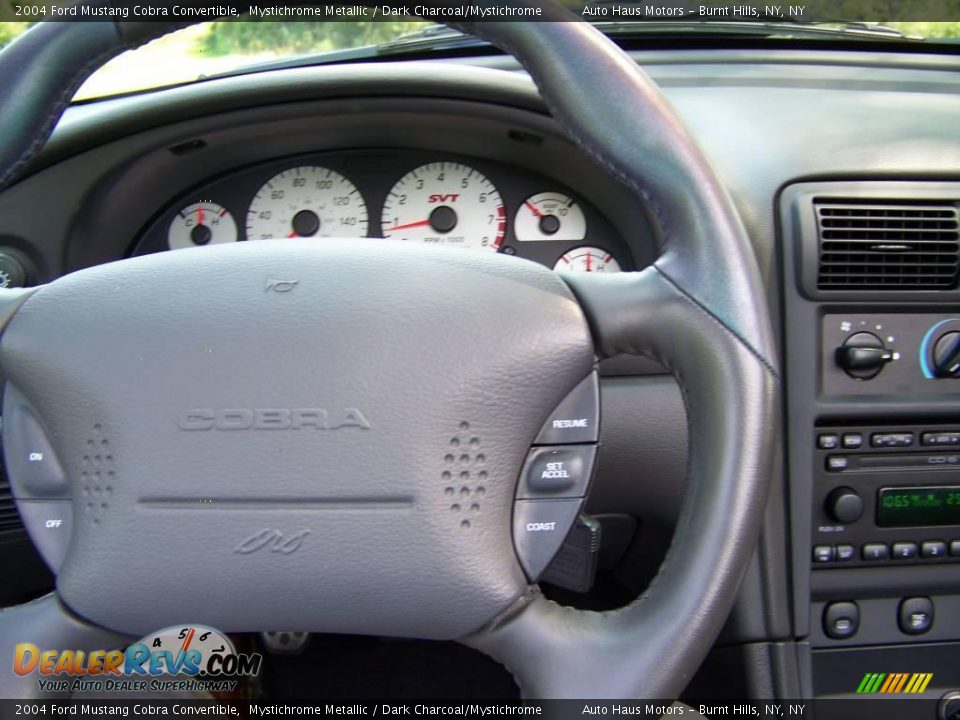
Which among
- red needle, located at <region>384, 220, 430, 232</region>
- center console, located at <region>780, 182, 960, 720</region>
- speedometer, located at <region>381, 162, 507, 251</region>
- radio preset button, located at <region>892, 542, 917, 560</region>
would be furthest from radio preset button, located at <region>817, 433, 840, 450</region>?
red needle, located at <region>384, 220, 430, 232</region>

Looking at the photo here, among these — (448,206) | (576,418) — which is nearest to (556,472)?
(576,418)

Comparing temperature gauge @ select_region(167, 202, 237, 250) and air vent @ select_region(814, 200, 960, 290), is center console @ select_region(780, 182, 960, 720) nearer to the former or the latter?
air vent @ select_region(814, 200, 960, 290)

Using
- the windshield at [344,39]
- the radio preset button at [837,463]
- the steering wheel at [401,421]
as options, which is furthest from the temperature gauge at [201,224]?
the radio preset button at [837,463]

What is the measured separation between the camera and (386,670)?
2094mm

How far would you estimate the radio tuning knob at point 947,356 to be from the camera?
1.53m

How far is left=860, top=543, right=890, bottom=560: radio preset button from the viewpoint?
1.57 metres

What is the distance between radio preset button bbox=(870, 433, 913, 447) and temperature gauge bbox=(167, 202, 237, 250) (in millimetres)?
1272

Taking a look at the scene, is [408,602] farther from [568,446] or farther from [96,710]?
[96,710]

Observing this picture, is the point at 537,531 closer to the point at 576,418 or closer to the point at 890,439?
the point at 576,418

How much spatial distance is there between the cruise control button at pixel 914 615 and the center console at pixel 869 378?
8 centimetres

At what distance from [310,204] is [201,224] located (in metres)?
0.23

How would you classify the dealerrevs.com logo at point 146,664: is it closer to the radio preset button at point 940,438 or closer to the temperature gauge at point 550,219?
the temperature gauge at point 550,219

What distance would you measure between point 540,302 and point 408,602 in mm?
355

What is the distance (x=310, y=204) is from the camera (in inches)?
74.1
